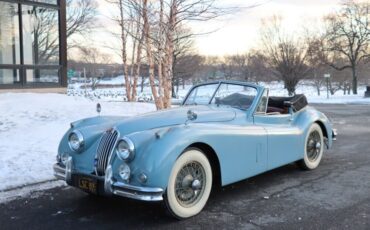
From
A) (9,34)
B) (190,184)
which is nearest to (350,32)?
(9,34)

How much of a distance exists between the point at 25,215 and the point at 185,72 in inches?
1763

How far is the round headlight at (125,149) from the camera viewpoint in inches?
163

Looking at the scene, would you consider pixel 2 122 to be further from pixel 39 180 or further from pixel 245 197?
pixel 245 197

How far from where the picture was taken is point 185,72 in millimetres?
48875

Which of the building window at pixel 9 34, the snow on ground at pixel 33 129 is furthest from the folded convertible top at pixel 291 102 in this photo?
the building window at pixel 9 34

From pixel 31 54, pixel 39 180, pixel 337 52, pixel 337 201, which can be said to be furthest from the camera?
pixel 337 52

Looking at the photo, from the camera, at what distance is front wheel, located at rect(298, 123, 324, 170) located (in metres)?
6.57

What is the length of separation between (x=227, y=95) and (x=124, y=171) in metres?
2.37

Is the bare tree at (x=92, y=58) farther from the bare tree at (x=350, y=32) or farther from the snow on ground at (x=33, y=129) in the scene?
the snow on ground at (x=33, y=129)

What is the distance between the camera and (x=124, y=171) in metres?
4.18

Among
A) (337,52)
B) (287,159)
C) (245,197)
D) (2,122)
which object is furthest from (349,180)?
(337,52)

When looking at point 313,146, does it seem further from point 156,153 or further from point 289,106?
point 156,153

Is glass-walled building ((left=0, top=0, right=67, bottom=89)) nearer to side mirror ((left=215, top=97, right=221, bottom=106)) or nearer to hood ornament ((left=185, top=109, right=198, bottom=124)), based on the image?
side mirror ((left=215, top=97, right=221, bottom=106))

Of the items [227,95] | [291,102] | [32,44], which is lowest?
[291,102]
